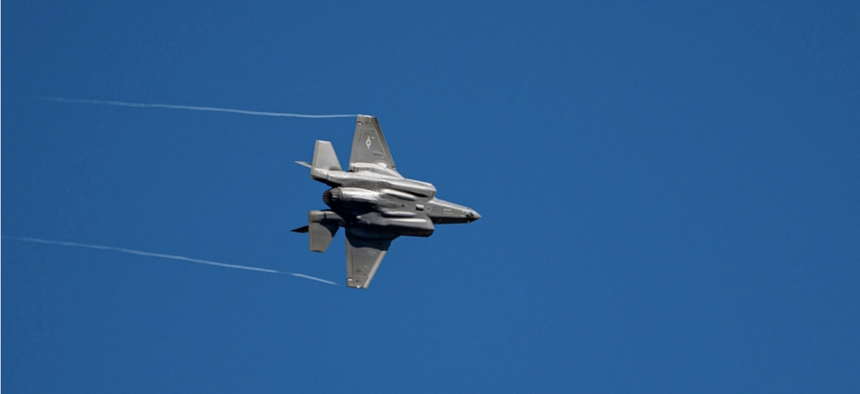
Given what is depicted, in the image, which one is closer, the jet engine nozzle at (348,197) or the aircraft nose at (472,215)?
the jet engine nozzle at (348,197)

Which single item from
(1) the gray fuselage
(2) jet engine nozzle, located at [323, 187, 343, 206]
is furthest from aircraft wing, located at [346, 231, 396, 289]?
(2) jet engine nozzle, located at [323, 187, 343, 206]

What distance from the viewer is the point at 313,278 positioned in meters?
26.1

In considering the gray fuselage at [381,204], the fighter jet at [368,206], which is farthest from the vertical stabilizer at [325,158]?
the gray fuselage at [381,204]

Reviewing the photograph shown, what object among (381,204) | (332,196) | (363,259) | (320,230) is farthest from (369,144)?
(363,259)

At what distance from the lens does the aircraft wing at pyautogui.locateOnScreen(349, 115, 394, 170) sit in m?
26.2

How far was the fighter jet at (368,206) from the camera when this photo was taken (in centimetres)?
2539

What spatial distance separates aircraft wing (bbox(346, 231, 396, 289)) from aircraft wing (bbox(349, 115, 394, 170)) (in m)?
1.65

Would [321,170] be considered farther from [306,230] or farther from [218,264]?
[218,264]

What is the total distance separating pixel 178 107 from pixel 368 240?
4.76 meters

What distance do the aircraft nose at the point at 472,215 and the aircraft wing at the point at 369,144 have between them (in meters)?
1.88

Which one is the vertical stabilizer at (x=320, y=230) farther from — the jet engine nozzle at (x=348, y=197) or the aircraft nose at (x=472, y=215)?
the aircraft nose at (x=472, y=215)

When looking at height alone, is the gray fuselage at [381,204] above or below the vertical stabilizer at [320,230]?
above

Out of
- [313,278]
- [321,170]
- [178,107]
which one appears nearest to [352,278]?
[313,278]

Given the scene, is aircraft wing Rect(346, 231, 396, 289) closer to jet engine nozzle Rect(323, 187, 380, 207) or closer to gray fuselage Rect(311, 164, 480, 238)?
gray fuselage Rect(311, 164, 480, 238)
